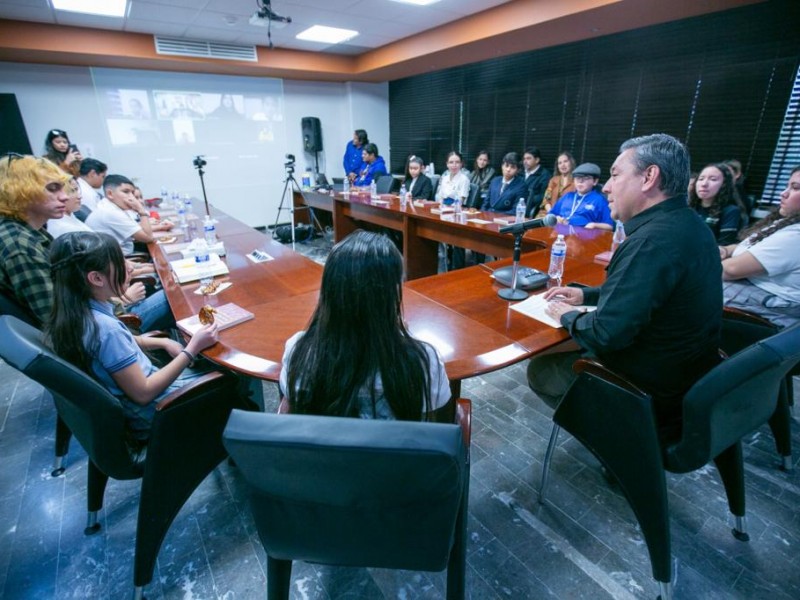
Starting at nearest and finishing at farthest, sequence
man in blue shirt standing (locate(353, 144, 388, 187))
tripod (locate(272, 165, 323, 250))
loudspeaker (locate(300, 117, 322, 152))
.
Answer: tripod (locate(272, 165, 323, 250)) < man in blue shirt standing (locate(353, 144, 388, 187)) < loudspeaker (locate(300, 117, 322, 152))

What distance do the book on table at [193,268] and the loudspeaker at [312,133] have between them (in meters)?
5.27

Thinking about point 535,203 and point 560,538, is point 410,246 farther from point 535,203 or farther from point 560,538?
point 560,538

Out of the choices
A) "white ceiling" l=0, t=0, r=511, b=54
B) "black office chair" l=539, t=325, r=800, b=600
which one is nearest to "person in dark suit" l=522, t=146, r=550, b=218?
"white ceiling" l=0, t=0, r=511, b=54

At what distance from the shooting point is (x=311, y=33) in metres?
4.90

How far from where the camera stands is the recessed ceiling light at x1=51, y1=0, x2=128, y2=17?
3688 millimetres

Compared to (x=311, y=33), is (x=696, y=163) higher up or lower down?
lower down

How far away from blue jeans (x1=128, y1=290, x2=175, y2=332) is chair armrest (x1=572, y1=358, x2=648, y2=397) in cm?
208

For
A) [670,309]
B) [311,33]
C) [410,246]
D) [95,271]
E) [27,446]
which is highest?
[311,33]

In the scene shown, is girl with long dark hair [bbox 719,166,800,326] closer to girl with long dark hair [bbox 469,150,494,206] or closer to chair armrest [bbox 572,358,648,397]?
chair armrest [bbox 572,358,648,397]

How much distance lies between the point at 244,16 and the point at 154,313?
12.1 ft

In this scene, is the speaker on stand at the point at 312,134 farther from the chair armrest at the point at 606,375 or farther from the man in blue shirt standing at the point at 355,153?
the chair armrest at the point at 606,375

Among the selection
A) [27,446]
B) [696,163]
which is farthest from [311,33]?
[27,446]

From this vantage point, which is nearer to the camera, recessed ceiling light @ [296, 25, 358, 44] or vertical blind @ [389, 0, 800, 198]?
vertical blind @ [389, 0, 800, 198]

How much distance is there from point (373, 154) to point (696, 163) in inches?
166
